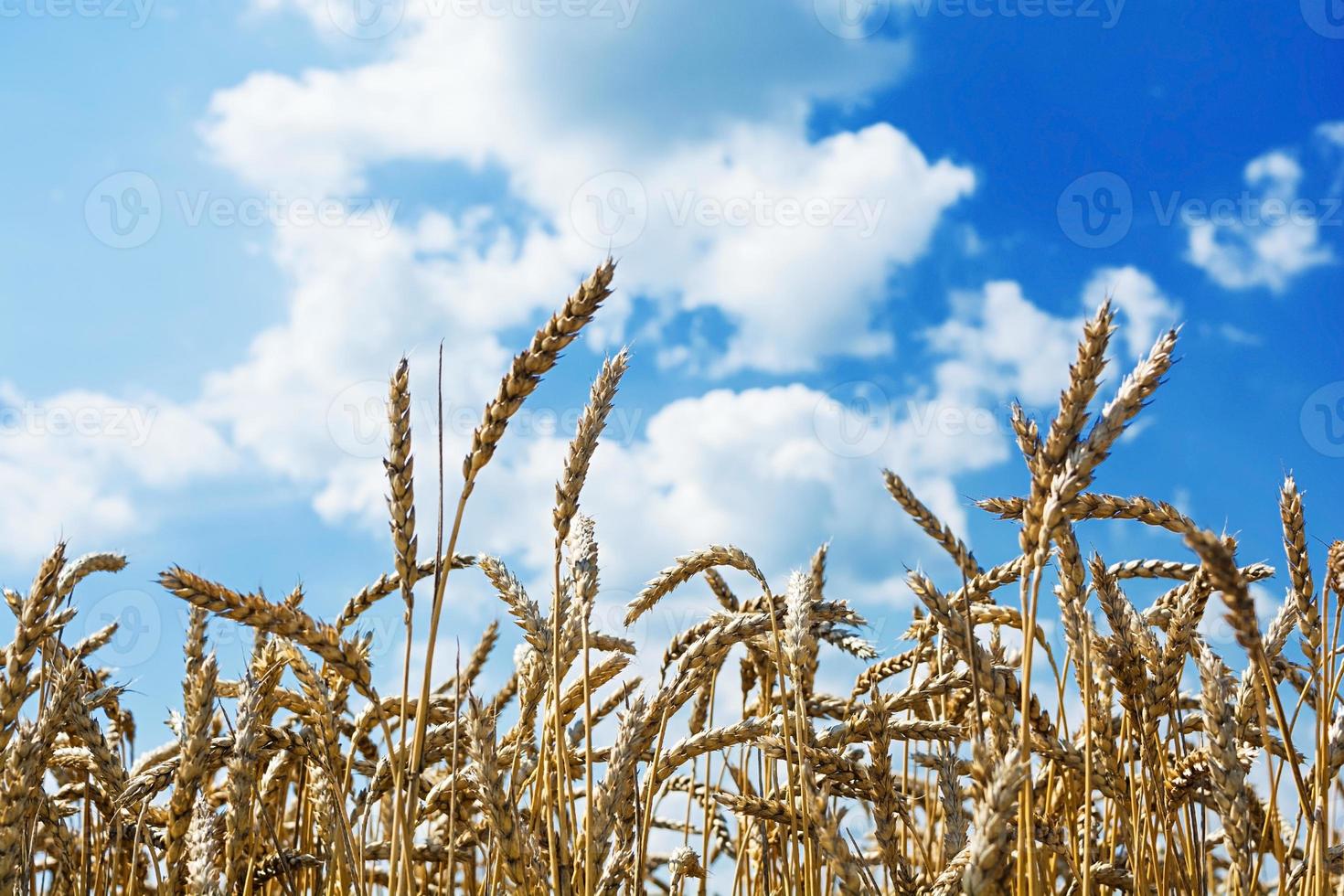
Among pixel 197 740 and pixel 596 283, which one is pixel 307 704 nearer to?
pixel 197 740

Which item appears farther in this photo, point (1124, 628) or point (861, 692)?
point (861, 692)

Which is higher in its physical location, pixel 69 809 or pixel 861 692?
pixel 861 692

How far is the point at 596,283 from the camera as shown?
1.98 m

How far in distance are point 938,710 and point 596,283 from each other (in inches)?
124

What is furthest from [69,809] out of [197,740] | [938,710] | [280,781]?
Result: [938,710]

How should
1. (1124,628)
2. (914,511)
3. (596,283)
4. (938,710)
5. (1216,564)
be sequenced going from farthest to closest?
(938,710) → (914,511) → (1124,628) → (596,283) → (1216,564)

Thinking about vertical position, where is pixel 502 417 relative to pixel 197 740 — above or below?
above

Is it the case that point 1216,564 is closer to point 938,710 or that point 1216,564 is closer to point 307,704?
point 307,704

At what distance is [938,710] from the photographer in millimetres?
4402

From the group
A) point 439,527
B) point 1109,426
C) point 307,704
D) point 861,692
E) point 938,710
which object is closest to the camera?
point 1109,426

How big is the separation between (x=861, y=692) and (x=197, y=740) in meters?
2.32

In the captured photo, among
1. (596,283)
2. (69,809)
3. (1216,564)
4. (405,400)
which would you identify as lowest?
(69,809)

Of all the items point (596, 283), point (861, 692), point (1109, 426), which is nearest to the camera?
point (1109, 426)

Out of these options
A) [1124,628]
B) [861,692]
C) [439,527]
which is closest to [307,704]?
[439,527]
